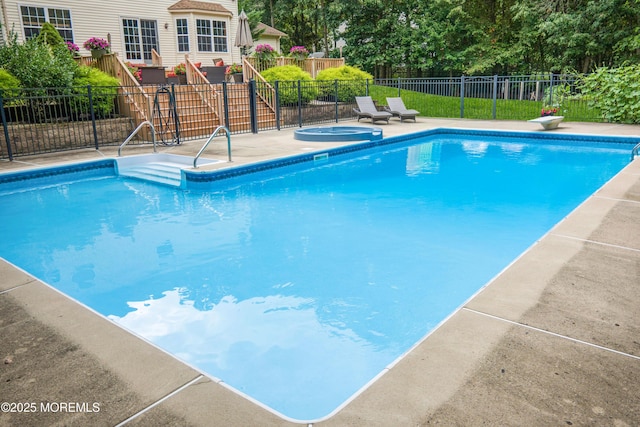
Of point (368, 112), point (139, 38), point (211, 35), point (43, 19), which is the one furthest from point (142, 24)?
point (368, 112)

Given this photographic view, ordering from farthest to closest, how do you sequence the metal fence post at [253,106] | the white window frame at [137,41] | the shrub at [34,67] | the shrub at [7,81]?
the white window frame at [137,41] → the metal fence post at [253,106] → the shrub at [34,67] → the shrub at [7,81]

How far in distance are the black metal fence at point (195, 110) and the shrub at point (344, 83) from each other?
0.11 ft

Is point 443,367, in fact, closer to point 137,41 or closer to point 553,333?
point 553,333

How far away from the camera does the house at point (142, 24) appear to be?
1520 cm

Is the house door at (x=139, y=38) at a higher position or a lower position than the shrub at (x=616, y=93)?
higher

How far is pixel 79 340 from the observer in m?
2.55

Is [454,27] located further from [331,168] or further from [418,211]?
[418,211]

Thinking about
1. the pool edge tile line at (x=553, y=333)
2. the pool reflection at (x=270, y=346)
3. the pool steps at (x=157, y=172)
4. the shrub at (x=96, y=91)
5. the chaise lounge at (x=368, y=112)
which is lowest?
the pool reflection at (x=270, y=346)

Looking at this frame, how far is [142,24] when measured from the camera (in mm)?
17922

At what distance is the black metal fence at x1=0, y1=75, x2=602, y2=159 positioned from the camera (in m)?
9.91

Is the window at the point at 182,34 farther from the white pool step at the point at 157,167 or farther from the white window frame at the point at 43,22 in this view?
the white pool step at the point at 157,167

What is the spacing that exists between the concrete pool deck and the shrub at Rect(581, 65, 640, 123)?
37.7 ft

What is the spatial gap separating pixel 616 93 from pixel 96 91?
43.6 ft

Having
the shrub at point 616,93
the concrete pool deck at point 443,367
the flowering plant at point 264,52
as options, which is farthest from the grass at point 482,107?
the concrete pool deck at point 443,367
